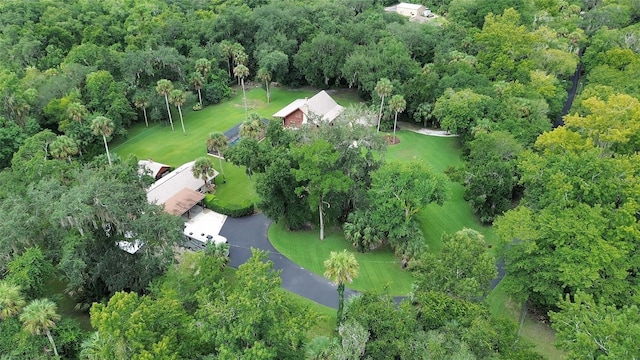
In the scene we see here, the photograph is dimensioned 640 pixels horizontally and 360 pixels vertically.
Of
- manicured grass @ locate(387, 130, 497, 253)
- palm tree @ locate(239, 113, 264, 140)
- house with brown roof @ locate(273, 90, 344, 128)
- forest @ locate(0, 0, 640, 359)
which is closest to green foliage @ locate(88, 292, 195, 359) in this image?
forest @ locate(0, 0, 640, 359)

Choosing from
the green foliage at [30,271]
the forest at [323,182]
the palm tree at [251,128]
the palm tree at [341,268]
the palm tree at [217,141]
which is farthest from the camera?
the palm tree at [251,128]

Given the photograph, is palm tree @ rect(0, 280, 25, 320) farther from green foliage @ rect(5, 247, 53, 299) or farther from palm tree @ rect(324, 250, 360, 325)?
palm tree @ rect(324, 250, 360, 325)

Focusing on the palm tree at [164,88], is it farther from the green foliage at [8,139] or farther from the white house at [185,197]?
the green foliage at [8,139]

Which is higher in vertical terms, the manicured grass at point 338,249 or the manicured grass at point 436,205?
the manicured grass at point 436,205

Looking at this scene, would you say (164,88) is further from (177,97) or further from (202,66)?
(202,66)

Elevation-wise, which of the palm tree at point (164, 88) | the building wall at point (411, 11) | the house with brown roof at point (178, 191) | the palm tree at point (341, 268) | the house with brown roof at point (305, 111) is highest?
the building wall at point (411, 11)

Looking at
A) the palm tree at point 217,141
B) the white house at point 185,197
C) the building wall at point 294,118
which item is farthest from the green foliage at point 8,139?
the building wall at point 294,118
